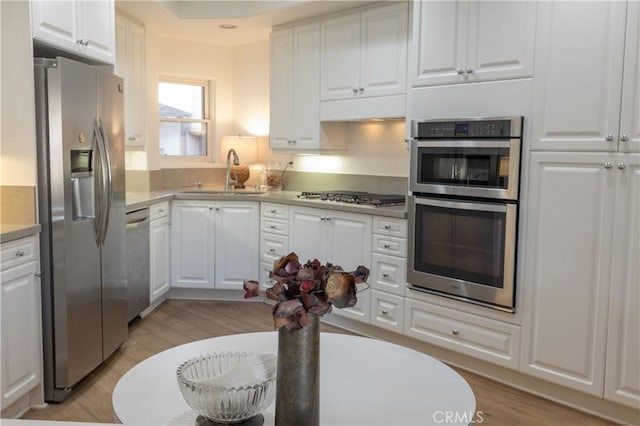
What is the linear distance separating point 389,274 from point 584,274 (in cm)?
127

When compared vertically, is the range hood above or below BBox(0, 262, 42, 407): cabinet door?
above

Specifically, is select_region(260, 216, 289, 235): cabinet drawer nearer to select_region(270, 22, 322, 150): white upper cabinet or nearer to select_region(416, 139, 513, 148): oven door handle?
select_region(270, 22, 322, 150): white upper cabinet

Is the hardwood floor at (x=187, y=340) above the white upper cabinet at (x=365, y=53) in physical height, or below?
below

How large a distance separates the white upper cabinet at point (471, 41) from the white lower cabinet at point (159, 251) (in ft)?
7.49

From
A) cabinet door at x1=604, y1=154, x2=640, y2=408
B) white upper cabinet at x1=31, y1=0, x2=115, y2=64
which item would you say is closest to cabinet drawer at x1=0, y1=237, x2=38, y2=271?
white upper cabinet at x1=31, y1=0, x2=115, y2=64

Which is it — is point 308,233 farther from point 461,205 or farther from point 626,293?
point 626,293

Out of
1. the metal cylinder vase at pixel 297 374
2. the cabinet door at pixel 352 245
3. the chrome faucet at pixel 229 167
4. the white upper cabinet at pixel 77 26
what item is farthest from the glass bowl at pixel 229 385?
the chrome faucet at pixel 229 167

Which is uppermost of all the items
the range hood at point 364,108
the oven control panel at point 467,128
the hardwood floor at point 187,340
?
the range hood at point 364,108

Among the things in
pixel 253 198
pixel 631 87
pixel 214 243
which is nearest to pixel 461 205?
pixel 631 87

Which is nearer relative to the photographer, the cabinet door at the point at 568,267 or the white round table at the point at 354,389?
the white round table at the point at 354,389

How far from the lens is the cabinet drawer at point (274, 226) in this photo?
14.5ft

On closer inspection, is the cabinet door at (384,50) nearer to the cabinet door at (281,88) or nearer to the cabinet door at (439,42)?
the cabinet door at (439,42)

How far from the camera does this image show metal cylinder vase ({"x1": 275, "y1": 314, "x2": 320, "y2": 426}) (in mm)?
1086

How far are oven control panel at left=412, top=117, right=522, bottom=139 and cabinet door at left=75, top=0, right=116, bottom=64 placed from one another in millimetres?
1967
